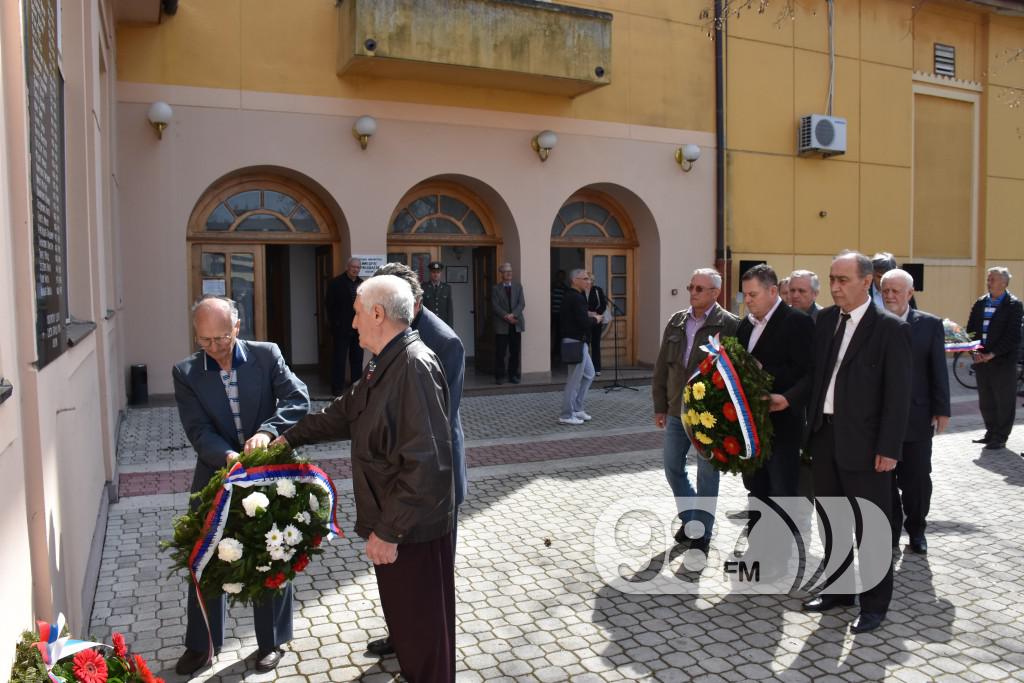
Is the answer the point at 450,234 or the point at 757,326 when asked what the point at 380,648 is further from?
the point at 450,234

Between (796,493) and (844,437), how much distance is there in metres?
0.89

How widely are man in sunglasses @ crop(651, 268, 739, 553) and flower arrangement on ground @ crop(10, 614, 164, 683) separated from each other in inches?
147

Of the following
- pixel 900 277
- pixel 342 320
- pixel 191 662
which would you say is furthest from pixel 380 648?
pixel 342 320

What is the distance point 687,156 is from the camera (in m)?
15.0

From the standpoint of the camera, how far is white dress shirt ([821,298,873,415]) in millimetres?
4730

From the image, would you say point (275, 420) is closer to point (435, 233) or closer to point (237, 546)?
point (237, 546)

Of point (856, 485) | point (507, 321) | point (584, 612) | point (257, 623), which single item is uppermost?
point (507, 321)

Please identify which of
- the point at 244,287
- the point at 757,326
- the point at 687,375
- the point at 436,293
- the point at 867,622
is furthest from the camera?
the point at 436,293

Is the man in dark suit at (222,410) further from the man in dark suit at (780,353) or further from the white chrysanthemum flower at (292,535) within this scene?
the man in dark suit at (780,353)

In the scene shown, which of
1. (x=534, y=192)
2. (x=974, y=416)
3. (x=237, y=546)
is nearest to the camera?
(x=237, y=546)

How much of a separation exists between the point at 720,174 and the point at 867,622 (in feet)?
39.4

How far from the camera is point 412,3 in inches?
461

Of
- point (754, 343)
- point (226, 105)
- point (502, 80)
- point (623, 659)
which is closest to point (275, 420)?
point (623, 659)

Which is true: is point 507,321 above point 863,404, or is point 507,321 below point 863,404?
above
